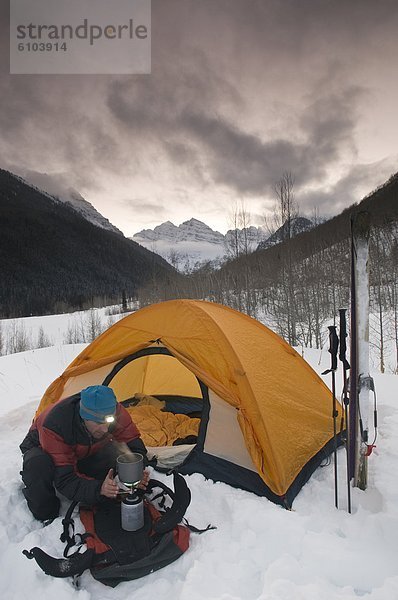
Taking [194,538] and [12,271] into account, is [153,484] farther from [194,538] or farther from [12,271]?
[12,271]

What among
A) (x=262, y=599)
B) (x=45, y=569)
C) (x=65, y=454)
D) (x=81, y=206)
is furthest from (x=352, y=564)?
(x=81, y=206)

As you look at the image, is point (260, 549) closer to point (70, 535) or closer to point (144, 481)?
point (144, 481)

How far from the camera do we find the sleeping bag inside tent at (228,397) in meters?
3.50

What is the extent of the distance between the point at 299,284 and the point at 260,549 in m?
19.7

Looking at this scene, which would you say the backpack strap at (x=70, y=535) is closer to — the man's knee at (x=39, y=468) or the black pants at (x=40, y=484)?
the black pants at (x=40, y=484)

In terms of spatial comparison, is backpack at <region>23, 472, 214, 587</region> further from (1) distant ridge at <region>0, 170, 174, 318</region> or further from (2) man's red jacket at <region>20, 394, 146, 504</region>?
(1) distant ridge at <region>0, 170, 174, 318</region>

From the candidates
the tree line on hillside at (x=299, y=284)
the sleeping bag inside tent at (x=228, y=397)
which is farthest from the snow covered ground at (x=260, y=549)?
the tree line on hillside at (x=299, y=284)

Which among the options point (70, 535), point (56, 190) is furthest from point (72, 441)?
point (56, 190)

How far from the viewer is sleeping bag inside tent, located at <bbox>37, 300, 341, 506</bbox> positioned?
138 inches

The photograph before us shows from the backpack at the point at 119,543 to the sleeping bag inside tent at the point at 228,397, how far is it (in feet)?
2.38

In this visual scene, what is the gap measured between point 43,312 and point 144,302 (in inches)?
1657

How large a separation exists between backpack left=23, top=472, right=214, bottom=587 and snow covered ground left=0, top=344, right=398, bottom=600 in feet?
0.25

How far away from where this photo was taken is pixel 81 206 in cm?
19925

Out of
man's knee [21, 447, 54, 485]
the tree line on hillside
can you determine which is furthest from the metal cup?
the tree line on hillside
